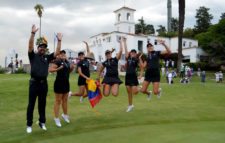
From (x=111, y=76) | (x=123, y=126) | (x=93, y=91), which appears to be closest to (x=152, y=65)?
(x=111, y=76)

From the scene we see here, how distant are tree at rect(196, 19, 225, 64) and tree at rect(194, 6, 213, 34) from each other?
20562mm

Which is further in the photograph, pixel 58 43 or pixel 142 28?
pixel 142 28

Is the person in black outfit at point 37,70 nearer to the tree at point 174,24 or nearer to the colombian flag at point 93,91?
the colombian flag at point 93,91

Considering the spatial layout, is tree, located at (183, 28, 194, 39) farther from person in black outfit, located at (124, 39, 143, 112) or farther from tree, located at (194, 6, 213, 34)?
person in black outfit, located at (124, 39, 143, 112)

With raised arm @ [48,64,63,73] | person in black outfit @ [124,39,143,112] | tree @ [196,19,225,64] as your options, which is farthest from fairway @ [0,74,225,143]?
tree @ [196,19,225,64]

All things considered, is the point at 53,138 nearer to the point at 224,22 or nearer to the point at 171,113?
the point at 171,113

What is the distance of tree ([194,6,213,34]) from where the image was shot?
9994 centimetres

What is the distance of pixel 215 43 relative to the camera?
68500 millimetres

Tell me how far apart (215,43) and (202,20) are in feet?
110

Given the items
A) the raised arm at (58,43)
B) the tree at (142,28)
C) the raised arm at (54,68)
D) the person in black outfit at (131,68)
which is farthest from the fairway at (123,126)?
the tree at (142,28)

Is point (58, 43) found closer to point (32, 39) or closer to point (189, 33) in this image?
point (32, 39)

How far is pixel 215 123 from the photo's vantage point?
11734mm

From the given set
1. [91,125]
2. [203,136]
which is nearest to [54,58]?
[91,125]

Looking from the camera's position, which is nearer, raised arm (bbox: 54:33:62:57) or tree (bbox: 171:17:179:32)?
raised arm (bbox: 54:33:62:57)
